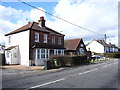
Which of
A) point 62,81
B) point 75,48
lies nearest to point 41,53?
point 75,48

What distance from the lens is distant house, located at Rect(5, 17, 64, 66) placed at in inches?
891

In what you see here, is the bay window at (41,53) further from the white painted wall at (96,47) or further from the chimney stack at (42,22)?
the white painted wall at (96,47)

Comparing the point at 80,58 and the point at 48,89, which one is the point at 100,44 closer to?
the point at 80,58

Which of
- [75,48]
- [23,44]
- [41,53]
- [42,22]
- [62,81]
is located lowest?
[62,81]

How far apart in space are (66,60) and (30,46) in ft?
21.3

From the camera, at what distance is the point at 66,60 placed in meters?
21.3

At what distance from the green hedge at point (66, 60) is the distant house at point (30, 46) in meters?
4.33

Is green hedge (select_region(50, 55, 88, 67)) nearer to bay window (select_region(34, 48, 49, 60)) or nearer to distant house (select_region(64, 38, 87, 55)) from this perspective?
bay window (select_region(34, 48, 49, 60))

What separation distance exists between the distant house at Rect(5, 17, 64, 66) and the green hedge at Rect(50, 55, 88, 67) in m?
4.33

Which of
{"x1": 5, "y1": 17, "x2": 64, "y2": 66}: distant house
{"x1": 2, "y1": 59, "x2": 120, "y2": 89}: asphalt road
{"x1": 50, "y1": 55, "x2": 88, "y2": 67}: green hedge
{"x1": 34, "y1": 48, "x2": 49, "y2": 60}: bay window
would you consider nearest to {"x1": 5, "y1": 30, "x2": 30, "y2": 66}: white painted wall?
{"x1": 5, "y1": 17, "x2": 64, "y2": 66}: distant house

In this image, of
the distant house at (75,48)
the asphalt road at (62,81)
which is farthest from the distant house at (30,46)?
the asphalt road at (62,81)

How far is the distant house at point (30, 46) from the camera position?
2262 cm

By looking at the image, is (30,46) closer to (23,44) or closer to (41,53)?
(23,44)

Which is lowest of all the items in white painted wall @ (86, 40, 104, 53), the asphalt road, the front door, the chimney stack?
the asphalt road
